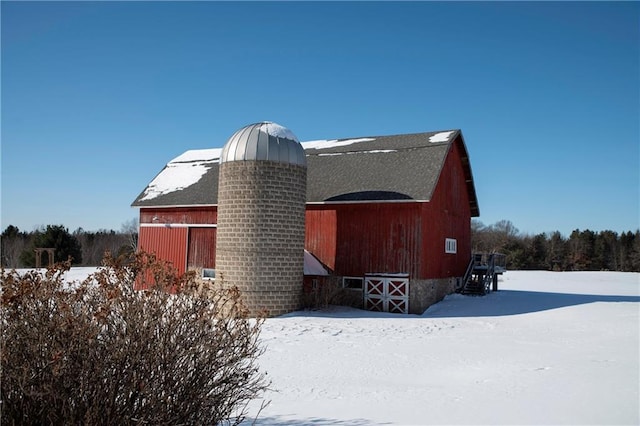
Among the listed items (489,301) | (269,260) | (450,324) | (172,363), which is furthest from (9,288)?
(489,301)

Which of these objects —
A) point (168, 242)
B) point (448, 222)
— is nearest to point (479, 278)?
point (448, 222)

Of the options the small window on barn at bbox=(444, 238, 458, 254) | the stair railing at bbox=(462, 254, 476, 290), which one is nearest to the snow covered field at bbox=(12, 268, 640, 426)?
the small window on barn at bbox=(444, 238, 458, 254)

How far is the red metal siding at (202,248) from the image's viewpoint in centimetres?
2247

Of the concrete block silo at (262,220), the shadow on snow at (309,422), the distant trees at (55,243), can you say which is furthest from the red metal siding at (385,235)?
the distant trees at (55,243)

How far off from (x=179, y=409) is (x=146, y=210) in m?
21.2

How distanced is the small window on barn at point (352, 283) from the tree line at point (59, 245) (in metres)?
10.3

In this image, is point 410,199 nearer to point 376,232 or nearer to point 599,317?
point 376,232

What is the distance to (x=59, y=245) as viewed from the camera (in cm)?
3912

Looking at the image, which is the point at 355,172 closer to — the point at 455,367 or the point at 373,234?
the point at 373,234

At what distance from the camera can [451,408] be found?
7.64 meters

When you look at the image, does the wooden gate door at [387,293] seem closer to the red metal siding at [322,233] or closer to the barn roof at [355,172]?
the red metal siding at [322,233]

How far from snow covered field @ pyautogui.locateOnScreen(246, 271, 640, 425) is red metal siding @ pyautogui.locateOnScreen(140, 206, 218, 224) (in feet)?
24.2

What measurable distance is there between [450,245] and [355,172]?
202 inches

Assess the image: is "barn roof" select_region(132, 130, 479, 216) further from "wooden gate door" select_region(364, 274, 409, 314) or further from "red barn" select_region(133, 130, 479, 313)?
"wooden gate door" select_region(364, 274, 409, 314)
